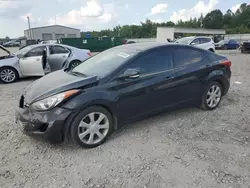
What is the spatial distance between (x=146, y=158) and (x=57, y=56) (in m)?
6.75

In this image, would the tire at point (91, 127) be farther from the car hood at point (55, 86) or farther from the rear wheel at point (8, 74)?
the rear wheel at point (8, 74)

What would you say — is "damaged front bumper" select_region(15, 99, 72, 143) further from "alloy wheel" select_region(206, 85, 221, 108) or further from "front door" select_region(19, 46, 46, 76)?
"front door" select_region(19, 46, 46, 76)

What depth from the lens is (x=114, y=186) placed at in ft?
8.21

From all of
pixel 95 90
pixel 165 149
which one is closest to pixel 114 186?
pixel 165 149

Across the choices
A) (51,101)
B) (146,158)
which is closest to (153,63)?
(146,158)

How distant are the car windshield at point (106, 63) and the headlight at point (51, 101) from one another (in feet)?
1.93

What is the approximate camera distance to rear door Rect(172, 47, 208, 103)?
12.9 ft

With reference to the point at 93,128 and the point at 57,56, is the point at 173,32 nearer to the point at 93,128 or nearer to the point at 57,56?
the point at 57,56

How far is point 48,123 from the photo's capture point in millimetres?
2922

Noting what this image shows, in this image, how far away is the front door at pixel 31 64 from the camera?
25.9ft

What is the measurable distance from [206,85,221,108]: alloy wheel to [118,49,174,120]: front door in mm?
1036

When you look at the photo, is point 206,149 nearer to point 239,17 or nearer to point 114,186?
point 114,186

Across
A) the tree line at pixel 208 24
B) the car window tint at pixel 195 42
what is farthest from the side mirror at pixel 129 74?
the tree line at pixel 208 24

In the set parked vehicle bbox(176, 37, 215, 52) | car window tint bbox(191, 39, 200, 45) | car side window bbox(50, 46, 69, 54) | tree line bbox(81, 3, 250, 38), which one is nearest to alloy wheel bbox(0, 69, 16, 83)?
car side window bbox(50, 46, 69, 54)
